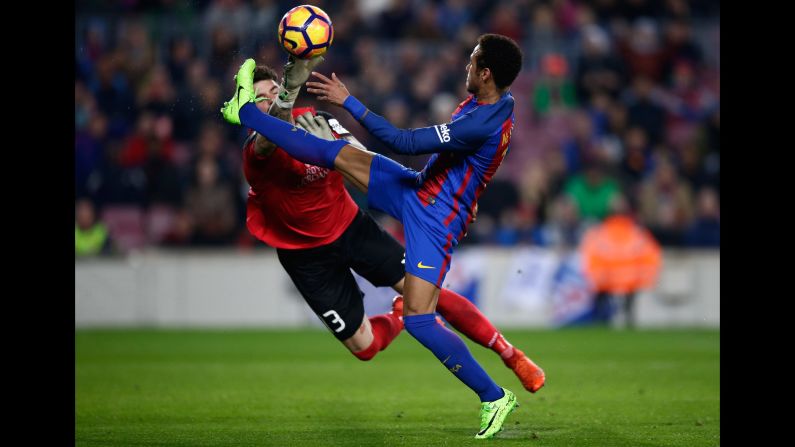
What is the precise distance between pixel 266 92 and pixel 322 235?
40.2 inches

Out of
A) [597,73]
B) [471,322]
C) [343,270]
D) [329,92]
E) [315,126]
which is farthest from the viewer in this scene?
[597,73]

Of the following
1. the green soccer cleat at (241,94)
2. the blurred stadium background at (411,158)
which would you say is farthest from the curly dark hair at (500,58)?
the blurred stadium background at (411,158)

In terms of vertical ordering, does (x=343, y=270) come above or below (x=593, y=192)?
below

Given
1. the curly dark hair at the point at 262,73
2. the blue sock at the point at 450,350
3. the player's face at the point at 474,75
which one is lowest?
the blue sock at the point at 450,350

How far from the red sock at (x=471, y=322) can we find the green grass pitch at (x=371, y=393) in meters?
0.50

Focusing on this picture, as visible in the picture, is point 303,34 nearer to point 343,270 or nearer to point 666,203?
point 343,270

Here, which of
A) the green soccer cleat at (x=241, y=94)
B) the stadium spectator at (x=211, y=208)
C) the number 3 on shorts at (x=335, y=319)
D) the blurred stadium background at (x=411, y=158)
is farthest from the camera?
the stadium spectator at (x=211, y=208)

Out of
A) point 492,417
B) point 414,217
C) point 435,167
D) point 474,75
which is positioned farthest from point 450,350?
point 474,75

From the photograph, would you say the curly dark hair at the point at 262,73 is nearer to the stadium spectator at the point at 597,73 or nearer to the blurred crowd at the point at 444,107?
the blurred crowd at the point at 444,107

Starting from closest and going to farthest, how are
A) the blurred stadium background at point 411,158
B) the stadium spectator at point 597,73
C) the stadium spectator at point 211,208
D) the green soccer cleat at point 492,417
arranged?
the green soccer cleat at point 492,417 → the blurred stadium background at point 411,158 → the stadium spectator at point 211,208 → the stadium spectator at point 597,73

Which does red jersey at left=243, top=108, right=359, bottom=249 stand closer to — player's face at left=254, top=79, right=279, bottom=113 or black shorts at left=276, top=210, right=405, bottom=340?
black shorts at left=276, top=210, right=405, bottom=340

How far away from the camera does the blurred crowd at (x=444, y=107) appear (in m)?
14.9

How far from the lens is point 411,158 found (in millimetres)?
14617
